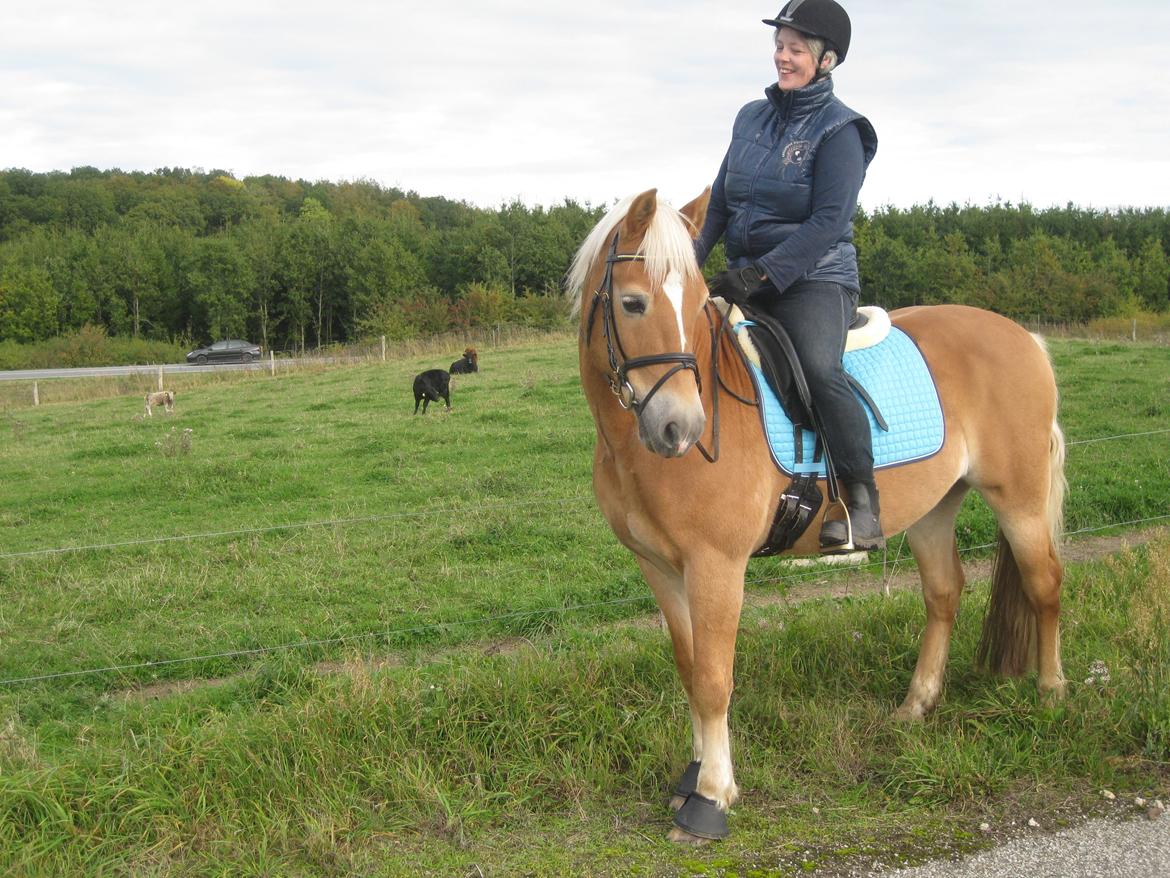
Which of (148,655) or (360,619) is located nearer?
(148,655)

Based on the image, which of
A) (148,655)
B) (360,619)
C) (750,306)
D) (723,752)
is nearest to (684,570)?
(723,752)

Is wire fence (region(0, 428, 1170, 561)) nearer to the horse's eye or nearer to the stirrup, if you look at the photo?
the stirrup

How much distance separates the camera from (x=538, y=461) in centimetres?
1285

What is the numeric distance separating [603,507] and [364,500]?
25.8ft

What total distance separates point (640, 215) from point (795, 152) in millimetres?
1007

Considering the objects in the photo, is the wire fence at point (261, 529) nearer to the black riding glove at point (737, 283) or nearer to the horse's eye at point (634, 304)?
the black riding glove at point (737, 283)

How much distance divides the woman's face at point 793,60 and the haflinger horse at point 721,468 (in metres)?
0.73

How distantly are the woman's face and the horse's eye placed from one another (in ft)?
4.45

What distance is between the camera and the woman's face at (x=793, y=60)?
3779 mm

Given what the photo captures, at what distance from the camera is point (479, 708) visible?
13.7 feet

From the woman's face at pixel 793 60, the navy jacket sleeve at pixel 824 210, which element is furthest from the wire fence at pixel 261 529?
the woman's face at pixel 793 60

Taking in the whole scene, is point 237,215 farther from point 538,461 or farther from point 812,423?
point 812,423

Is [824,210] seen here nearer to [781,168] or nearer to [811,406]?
[781,168]

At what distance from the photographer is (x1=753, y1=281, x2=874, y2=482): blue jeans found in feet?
12.6
